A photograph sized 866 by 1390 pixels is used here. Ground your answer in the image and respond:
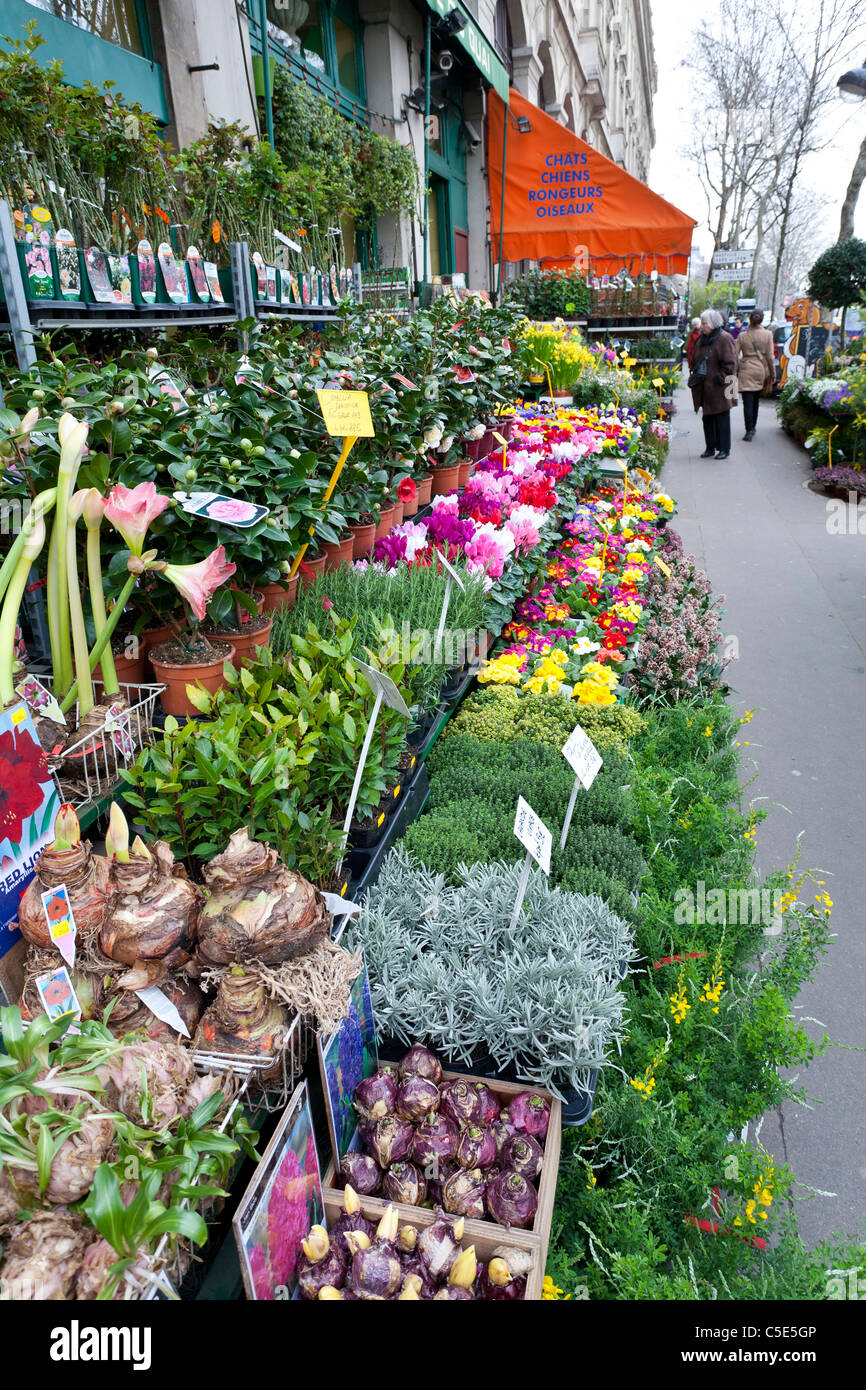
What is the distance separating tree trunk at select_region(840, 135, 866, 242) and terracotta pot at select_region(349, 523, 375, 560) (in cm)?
1967

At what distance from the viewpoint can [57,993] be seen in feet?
4.40

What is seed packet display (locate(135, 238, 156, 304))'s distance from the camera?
3.99 meters

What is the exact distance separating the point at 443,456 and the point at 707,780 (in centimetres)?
265

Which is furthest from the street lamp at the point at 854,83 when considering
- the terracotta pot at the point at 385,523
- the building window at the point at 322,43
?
the terracotta pot at the point at 385,523

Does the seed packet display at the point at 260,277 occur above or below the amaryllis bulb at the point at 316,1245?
above

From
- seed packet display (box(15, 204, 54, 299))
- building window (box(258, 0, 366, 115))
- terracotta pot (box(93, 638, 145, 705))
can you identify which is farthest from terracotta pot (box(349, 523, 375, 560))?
building window (box(258, 0, 366, 115))

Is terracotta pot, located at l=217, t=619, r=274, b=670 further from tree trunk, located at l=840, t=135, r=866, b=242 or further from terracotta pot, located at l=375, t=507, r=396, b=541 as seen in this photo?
tree trunk, located at l=840, t=135, r=866, b=242

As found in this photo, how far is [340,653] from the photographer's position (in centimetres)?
220

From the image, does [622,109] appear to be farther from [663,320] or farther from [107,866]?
[107,866]

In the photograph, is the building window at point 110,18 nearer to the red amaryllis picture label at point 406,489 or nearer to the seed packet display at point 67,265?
the seed packet display at point 67,265

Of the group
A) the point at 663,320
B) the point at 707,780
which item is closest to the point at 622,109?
the point at 663,320

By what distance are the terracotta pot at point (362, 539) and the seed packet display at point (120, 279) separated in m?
1.61

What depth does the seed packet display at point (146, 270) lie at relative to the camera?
399 centimetres

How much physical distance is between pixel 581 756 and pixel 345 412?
1402 millimetres
